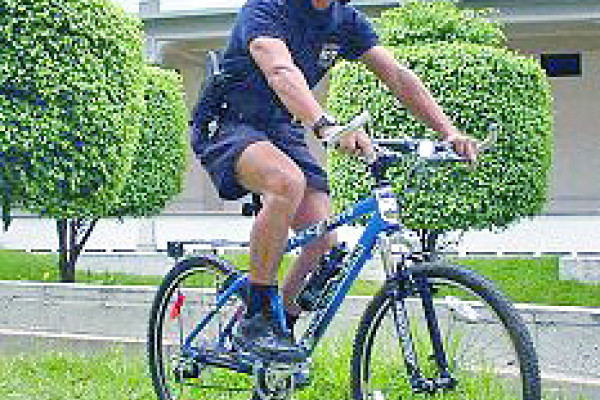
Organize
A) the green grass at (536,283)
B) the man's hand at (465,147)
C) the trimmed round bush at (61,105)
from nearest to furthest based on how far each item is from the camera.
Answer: the man's hand at (465,147) < the trimmed round bush at (61,105) < the green grass at (536,283)

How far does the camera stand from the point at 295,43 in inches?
158

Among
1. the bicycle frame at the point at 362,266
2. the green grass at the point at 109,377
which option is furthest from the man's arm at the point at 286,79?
the green grass at the point at 109,377

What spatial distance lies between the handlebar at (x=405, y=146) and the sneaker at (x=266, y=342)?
868 mm

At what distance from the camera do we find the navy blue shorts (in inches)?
161

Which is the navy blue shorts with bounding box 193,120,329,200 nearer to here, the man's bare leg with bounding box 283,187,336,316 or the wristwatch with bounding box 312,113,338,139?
the man's bare leg with bounding box 283,187,336,316

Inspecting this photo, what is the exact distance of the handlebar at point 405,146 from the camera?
3381 millimetres

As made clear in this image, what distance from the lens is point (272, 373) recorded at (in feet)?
13.1

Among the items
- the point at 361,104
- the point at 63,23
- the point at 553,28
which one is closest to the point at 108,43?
the point at 63,23

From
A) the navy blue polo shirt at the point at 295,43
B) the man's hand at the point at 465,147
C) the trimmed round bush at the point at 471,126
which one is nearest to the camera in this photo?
the man's hand at the point at 465,147

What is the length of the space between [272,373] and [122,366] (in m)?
2.31

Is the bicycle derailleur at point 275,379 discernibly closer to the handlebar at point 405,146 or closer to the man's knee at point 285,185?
the man's knee at point 285,185

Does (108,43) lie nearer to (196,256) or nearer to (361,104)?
(361,104)

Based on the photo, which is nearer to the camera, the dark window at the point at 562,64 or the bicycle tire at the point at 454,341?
the bicycle tire at the point at 454,341

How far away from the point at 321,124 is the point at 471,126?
5238 millimetres
